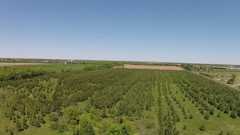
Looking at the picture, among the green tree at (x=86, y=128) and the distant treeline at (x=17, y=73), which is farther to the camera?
the distant treeline at (x=17, y=73)

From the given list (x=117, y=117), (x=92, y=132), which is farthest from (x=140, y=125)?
(x=92, y=132)

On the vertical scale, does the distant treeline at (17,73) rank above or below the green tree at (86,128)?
above

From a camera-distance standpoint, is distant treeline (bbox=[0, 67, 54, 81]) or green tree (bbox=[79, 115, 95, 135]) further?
distant treeline (bbox=[0, 67, 54, 81])

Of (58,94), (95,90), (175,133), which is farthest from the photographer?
(95,90)

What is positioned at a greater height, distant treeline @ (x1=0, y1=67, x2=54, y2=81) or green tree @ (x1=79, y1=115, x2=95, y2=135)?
distant treeline @ (x1=0, y1=67, x2=54, y2=81)

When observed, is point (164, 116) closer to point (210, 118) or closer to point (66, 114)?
point (210, 118)

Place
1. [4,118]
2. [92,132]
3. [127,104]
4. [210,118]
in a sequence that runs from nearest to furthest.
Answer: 1. [92,132]
2. [4,118]
3. [210,118]
4. [127,104]

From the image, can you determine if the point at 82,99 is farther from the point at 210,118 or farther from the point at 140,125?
the point at 210,118

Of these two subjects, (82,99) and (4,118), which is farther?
(82,99)

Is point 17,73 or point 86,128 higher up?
point 17,73

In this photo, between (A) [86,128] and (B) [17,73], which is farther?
(B) [17,73]
